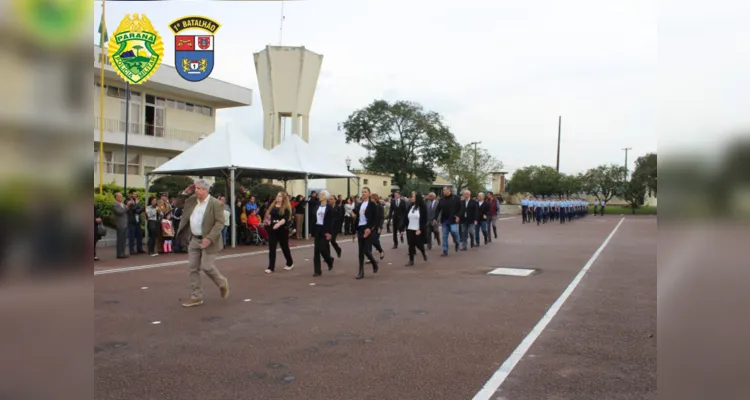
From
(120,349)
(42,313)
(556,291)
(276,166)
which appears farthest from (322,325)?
(276,166)

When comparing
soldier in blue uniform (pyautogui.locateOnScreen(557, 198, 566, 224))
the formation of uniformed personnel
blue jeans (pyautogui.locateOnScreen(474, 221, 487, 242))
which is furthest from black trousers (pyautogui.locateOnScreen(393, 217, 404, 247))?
soldier in blue uniform (pyautogui.locateOnScreen(557, 198, 566, 224))

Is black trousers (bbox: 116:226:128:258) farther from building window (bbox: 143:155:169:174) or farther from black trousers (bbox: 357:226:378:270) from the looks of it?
building window (bbox: 143:155:169:174)

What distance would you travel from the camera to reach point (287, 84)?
33125 millimetres

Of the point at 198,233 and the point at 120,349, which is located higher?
the point at 198,233

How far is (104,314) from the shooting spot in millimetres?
6938

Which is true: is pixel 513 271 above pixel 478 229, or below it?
below

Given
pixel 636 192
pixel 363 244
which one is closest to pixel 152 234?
pixel 363 244

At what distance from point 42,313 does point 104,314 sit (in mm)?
6387

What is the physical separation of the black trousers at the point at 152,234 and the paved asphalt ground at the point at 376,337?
3450 mm

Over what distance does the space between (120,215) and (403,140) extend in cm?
5760

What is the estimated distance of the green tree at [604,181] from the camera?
56188 mm

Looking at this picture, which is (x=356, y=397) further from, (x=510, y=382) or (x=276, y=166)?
(x=276, y=166)

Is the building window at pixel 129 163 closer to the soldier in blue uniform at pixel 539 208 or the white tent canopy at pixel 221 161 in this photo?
the white tent canopy at pixel 221 161

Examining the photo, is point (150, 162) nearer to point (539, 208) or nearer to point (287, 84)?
point (287, 84)
